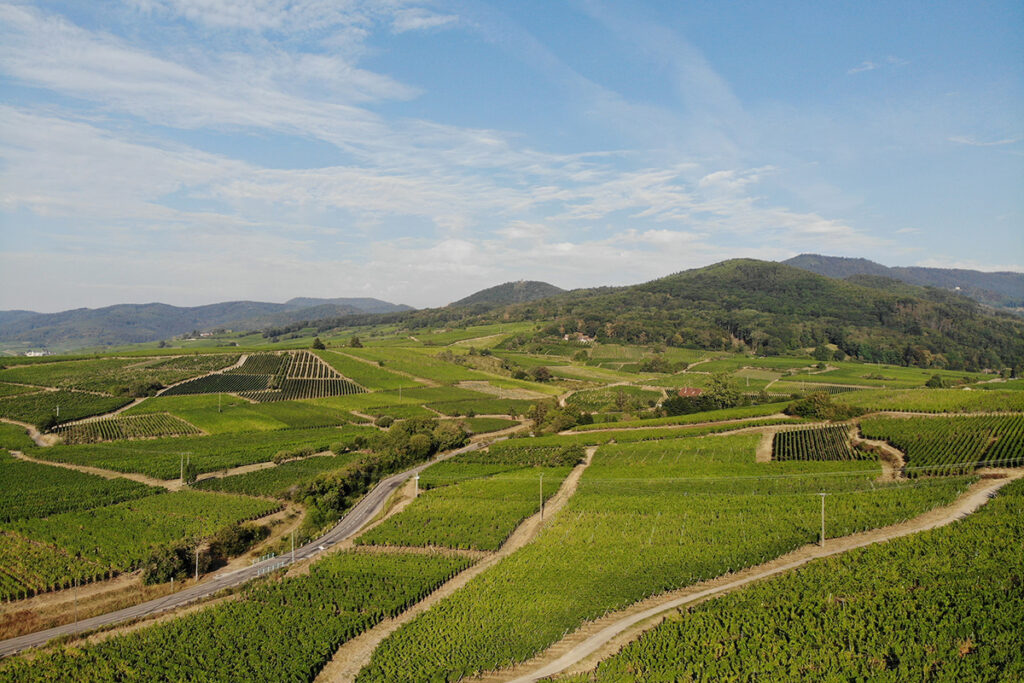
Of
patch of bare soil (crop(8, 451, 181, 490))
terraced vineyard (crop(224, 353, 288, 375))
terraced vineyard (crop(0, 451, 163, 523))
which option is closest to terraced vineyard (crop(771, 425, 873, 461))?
patch of bare soil (crop(8, 451, 181, 490))

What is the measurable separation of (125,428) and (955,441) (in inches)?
3749

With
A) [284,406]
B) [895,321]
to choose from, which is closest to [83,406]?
[284,406]

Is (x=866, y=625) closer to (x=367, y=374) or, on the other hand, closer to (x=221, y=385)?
(x=221, y=385)

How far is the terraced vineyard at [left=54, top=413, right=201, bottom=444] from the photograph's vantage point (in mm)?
74875

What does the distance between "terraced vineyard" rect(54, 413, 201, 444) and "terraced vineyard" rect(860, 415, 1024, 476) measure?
272 ft

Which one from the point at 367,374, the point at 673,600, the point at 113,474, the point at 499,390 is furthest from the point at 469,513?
the point at 367,374

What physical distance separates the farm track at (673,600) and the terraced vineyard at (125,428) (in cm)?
6770

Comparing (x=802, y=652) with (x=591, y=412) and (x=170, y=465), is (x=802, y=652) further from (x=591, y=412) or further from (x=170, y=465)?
(x=591, y=412)

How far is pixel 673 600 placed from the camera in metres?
33.8

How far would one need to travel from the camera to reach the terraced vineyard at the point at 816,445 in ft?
191

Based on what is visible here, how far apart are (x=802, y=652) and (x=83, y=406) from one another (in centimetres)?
9906

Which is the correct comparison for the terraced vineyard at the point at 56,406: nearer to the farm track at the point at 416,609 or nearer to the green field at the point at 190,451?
the green field at the point at 190,451

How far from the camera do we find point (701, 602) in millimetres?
31859

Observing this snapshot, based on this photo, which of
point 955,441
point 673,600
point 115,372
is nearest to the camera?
point 673,600
